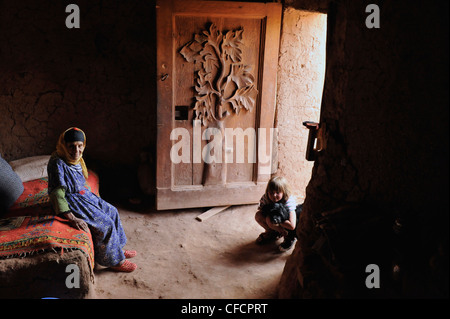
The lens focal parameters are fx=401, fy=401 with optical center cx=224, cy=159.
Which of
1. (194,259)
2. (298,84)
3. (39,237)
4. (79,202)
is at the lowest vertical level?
(194,259)

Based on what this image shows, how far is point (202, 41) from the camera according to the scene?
4.05 meters

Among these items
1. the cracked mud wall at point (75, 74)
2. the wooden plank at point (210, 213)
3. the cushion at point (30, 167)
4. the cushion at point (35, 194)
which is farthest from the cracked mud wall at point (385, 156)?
the cushion at point (30, 167)

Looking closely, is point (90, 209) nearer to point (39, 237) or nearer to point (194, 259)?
point (39, 237)

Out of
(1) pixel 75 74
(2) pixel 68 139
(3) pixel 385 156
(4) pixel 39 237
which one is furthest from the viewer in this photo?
(1) pixel 75 74

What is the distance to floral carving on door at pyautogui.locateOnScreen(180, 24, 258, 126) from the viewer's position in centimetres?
407

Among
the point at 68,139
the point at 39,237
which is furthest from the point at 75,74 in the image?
the point at 39,237

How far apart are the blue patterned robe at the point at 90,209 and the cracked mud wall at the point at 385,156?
149 centimetres

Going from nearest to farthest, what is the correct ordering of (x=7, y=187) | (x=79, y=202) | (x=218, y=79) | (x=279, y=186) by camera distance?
(x=79, y=202) → (x=7, y=187) → (x=279, y=186) → (x=218, y=79)

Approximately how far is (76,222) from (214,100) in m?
1.93

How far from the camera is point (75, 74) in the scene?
4.48 meters

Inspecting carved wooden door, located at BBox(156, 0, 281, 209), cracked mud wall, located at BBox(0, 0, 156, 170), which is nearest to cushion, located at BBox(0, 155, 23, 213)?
cracked mud wall, located at BBox(0, 0, 156, 170)

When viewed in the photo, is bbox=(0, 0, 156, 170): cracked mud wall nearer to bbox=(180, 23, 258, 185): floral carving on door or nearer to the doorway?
bbox=(180, 23, 258, 185): floral carving on door
